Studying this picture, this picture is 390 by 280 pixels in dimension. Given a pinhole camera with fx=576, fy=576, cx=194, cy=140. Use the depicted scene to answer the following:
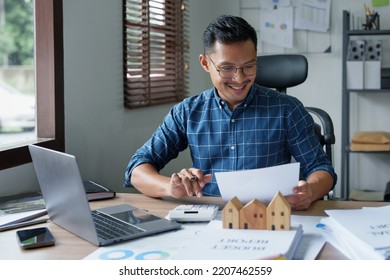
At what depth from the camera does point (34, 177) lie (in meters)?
2.09

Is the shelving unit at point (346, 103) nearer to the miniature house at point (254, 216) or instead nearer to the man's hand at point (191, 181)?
the man's hand at point (191, 181)

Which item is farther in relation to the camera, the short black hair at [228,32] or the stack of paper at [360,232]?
Result: the short black hair at [228,32]

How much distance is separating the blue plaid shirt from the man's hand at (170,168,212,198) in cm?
31

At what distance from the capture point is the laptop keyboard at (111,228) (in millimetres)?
1315

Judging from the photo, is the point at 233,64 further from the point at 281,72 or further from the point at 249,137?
the point at 281,72

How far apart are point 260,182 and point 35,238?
549 mm

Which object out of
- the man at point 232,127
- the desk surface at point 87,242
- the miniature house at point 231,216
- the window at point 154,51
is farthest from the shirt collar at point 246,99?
the window at point 154,51

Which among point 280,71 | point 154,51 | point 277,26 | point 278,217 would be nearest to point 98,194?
point 278,217

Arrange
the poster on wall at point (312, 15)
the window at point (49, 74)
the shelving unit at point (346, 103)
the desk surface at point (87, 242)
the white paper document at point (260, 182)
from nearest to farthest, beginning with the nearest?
the desk surface at point (87, 242)
the white paper document at point (260, 182)
the window at point (49, 74)
the shelving unit at point (346, 103)
the poster on wall at point (312, 15)

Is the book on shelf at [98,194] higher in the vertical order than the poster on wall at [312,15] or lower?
lower

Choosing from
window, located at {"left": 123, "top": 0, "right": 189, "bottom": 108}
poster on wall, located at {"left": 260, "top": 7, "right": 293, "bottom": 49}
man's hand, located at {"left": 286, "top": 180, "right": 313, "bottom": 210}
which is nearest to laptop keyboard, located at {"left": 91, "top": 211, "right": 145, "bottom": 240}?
man's hand, located at {"left": 286, "top": 180, "right": 313, "bottom": 210}

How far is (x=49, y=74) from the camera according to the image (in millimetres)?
2164

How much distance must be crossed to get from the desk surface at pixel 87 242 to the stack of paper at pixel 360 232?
1.3 inches

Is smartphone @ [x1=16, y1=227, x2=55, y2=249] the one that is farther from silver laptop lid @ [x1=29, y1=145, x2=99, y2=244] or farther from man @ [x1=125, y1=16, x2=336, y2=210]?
man @ [x1=125, y1=16, x2=336, y2=210]
